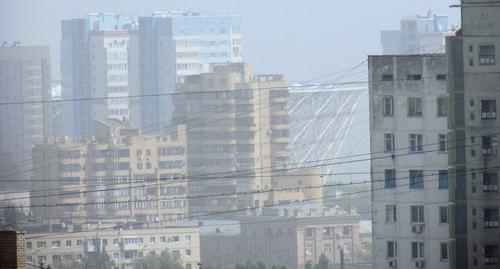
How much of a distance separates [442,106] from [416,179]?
94 centimetres

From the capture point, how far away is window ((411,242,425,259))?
2052 centimetres

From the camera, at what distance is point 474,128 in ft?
66.1

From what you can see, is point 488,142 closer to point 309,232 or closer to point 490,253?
point 490,253

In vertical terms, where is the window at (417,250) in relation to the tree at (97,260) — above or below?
above

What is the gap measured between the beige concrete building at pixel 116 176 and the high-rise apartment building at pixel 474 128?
42.0 meters

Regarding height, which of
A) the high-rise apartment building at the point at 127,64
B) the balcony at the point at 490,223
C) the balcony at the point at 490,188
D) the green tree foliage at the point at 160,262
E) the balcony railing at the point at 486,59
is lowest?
the green tree foliage at the point at 160,262

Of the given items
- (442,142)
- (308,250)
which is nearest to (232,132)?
(308,250)

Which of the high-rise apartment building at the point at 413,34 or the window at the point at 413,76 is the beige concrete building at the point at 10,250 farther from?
the high-rise apartment building at the point at 413,34

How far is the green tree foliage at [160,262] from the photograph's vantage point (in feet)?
164

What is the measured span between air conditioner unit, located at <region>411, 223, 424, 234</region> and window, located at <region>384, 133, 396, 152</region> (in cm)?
121

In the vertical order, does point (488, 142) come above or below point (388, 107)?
below

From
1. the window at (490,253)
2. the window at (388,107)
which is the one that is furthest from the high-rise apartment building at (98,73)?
the window at (490,253)

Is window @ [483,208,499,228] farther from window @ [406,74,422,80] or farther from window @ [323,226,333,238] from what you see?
window @ [323,226,333,238]

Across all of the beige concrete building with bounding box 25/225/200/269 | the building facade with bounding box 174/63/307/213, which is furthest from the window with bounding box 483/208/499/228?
the building facade with bounding box 174/63/307/213
